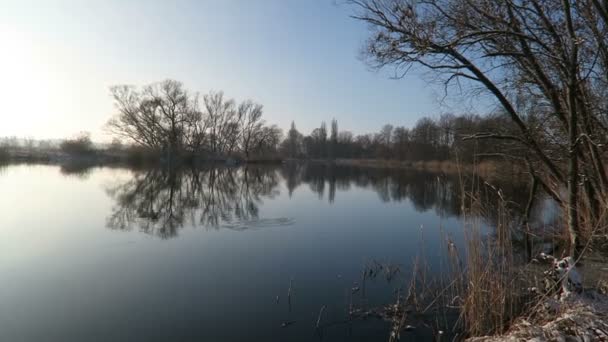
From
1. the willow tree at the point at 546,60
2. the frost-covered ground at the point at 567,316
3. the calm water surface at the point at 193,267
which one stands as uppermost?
the willow tree at the point at 546,60

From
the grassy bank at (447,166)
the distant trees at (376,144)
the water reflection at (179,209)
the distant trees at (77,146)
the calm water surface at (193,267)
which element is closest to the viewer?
the calm water surface at (193,267)

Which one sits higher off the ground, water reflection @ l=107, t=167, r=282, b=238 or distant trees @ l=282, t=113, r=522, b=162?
distant trees @ l=282, t=113, r=522, b=162

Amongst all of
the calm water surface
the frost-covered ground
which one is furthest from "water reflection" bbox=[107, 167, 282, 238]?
the frost-covered ground

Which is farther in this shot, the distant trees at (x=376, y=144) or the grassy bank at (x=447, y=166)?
the distant trees at (x=376, y=144)

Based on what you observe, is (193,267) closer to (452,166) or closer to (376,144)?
(452,166)

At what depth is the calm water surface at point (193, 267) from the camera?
3.77 metres

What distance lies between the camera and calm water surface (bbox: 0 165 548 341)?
149 inches

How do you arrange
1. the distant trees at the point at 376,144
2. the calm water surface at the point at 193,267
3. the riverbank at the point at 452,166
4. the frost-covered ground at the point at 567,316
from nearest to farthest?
A: the frost-covered ground at the point at 567,316
the calm water surface at the point at 193,267
the riverbank at the point at 452,166
the distant trees at the point at 376,144

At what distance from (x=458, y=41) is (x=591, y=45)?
1.95m

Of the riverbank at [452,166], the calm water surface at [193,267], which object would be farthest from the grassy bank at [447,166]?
the calm water surface at [193,267]

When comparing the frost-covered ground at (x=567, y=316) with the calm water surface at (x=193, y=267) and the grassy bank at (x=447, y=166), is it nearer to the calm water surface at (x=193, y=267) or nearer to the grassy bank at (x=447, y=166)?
the calm water surface at (x=193, y=267)

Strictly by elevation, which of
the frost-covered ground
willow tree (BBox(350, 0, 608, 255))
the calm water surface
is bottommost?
the calm water surface

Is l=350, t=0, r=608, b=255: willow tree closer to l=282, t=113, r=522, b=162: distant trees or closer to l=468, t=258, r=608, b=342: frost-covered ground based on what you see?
l=468, t=258, r=608, b=342: frost-covered ground

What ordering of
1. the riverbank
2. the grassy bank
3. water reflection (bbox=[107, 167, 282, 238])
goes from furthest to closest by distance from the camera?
water reflection (bbox=[107, 167, 282, 238])
the grassy bank
the riverbank
